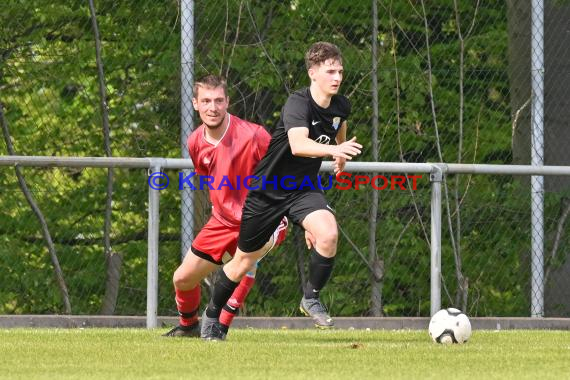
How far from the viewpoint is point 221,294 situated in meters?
8.09

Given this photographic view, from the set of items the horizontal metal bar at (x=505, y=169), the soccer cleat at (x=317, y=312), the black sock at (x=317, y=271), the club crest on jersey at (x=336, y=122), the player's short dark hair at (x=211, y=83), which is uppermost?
the player's short dark hair at (x=211, y=83)

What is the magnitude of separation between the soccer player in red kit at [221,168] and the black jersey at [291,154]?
185 millimetres

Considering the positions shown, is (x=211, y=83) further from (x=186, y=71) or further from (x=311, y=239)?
(x=186, y=71)

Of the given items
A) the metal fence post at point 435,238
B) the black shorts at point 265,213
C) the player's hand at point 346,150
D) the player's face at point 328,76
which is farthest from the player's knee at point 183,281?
the metal fence post at point 435,238

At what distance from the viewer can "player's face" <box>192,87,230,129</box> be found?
8.24 m

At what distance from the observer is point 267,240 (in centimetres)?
796

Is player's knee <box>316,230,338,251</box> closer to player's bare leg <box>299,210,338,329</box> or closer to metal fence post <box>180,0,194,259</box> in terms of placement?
player's bare leg <box>299,210,338,329</box>

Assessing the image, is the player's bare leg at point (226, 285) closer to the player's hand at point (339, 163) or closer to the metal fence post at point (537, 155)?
the player's hand at point (339, 163)

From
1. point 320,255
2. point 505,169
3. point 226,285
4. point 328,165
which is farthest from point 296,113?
point 505,169

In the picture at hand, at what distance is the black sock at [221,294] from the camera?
26.5 ft

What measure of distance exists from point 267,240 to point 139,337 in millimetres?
1120

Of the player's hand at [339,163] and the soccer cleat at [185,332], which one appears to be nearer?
the player's hand at [339,163]

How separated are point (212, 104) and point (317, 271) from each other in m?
1.17

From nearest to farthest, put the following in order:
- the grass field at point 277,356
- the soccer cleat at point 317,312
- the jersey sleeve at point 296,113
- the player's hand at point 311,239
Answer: the grass field at point 277,356
the jersey sleeve at point 296,113
the player's hand at point 311,239
the soccer cleat at point 317,312
